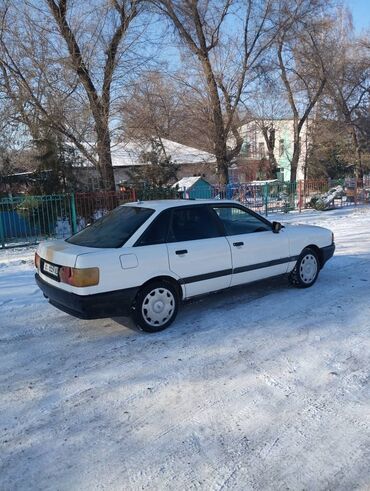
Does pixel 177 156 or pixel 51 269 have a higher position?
pixel 177 156

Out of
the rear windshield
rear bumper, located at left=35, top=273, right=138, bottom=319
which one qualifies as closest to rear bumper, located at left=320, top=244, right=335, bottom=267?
the rear windshield

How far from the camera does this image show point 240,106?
21.9 meters

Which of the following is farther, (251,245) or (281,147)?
(281,147)

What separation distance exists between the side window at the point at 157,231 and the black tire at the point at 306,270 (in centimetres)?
223

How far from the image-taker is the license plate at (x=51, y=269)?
4.50 metres

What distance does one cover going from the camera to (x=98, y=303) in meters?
4.20

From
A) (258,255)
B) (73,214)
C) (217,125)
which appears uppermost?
(217,125)

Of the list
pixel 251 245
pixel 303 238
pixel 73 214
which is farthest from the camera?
pixel 73 214

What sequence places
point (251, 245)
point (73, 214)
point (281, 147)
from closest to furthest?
point (251, 245)
point (73, 214)
point (281, 147)

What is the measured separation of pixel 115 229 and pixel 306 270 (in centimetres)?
295

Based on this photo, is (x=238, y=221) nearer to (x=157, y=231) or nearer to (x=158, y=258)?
(x=157, y=231)

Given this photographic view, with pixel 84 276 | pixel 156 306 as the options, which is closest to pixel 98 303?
pixel 84 276

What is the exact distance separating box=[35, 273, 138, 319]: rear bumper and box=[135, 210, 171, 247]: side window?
0.56 metres

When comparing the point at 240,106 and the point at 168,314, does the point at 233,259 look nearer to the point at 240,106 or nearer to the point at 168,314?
the point at 168,314
